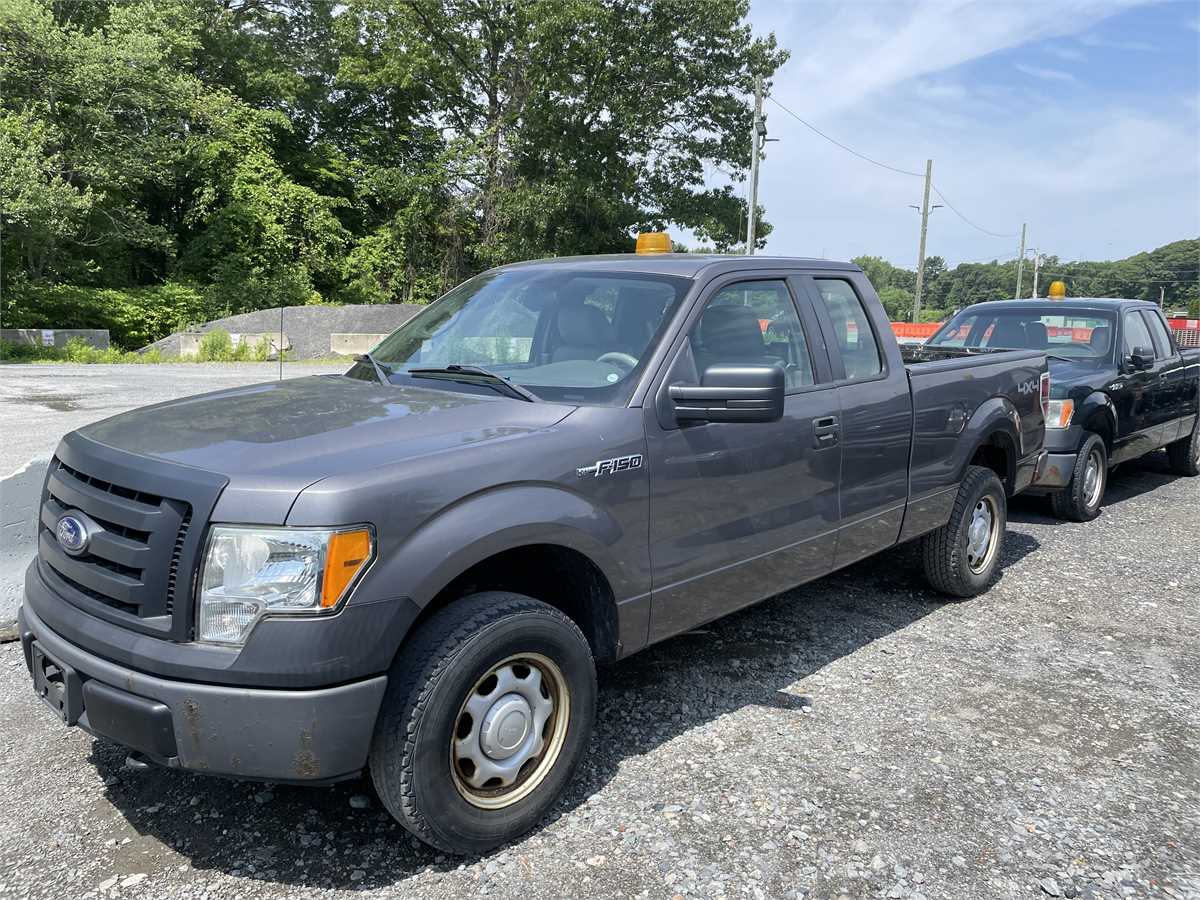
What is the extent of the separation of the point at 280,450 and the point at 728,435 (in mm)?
1658

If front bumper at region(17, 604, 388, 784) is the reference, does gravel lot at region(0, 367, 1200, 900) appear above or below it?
below

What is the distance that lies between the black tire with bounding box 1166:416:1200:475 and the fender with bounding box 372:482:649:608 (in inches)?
343

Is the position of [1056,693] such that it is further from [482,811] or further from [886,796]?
[482,811]

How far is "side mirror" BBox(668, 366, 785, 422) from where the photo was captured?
3.07 m

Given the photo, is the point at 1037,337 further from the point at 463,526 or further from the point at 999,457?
the point at 463,526

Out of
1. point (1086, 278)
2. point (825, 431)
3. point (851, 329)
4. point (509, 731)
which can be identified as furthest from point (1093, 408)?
point (1086, 278)

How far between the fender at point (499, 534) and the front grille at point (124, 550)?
0.56m

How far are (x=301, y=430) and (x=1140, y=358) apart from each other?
24.3 ft

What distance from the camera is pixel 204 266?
3053 cm

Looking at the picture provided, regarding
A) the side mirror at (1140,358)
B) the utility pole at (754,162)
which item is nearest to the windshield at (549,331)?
the side mirror at (1140,358)

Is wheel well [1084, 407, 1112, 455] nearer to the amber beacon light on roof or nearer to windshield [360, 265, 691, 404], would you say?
the amber beacon light on roof

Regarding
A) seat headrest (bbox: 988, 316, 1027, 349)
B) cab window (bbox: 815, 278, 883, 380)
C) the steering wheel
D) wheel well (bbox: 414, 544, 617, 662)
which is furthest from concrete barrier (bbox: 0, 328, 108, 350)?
wheel well (bbox: 414, 544, 617, 662)

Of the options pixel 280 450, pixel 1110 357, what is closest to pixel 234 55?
pixel 1110 357

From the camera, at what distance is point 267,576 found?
7.68ft
